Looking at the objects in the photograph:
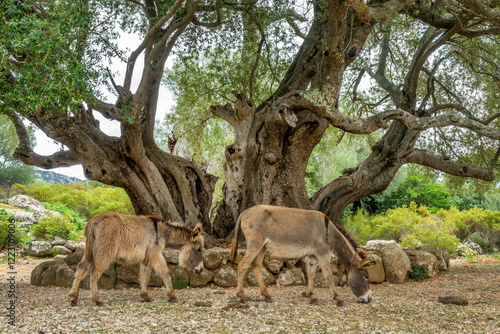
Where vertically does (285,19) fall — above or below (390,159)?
above

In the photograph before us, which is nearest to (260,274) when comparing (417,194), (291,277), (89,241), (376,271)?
(291,277)

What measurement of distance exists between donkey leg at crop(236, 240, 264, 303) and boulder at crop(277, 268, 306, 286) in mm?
2339

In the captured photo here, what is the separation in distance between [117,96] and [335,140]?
9.17 meters

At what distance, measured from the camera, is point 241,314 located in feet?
16.0

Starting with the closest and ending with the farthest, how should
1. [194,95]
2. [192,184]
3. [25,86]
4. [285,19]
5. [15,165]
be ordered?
[25,86], [192,184], [285,19], [194,95], [15,165]

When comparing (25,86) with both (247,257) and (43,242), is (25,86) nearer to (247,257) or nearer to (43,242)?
(247,257)

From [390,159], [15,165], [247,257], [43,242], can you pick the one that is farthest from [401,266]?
[15,165]

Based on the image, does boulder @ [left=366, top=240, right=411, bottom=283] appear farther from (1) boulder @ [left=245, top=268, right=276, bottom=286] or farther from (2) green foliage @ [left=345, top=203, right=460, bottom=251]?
(2) green foliage @ [left=345, top=203, right=460, bottom=251]

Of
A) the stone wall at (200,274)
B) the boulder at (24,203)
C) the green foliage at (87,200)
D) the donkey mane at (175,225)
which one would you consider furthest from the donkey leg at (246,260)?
the boulder at (24,203)

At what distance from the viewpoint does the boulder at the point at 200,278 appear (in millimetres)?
7406

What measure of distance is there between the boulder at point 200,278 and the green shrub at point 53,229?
6088 mm

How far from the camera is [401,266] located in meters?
8.58

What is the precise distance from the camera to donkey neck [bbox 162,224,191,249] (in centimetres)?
600

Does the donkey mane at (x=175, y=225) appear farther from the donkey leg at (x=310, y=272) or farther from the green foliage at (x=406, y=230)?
the green foliage at (x=406, y=230)
